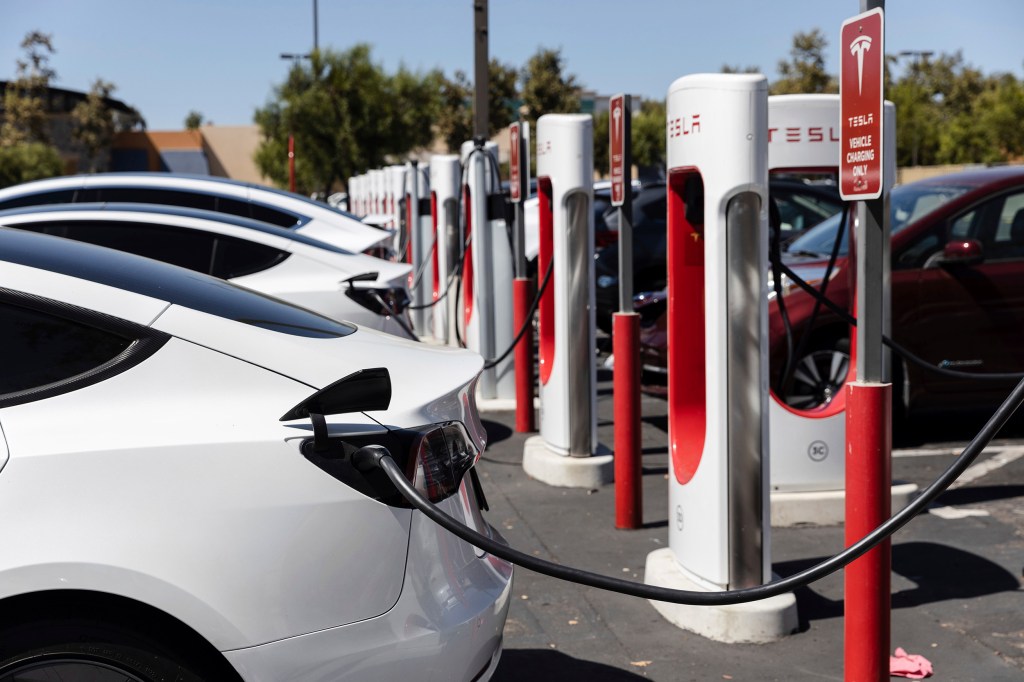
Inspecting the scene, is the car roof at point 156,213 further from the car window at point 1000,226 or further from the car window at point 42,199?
the car window at point 1000,226

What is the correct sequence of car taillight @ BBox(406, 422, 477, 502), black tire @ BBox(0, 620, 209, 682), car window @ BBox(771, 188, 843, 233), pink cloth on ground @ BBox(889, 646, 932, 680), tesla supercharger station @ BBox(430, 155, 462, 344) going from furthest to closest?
car window @ BBox(771, 188, 843, 233) → tesla supercharger station @ BBox(430, 155, 462, 344) → pink cloth on ground @ BBox(889, 646, 932, 680) → car taillight @ BBox(406, 422, 477, 502) → black tire @ BBox(0, 620, 209, 682)

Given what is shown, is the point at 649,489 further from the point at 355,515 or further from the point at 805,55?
the point at 805,55

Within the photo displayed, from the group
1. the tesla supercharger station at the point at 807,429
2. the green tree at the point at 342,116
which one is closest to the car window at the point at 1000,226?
the tesla supercharger station at the point at 807,429

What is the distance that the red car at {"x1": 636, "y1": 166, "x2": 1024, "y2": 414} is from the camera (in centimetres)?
756

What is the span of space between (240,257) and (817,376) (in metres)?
3.83

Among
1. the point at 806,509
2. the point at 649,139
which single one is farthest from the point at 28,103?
the point at 806,509

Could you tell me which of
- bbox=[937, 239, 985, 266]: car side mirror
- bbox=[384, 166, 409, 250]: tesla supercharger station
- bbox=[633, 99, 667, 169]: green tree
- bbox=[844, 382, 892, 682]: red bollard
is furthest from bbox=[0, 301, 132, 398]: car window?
bbox=[633, 99, 667, 169]: green tree

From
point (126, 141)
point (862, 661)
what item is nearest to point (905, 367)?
point (862, 661)

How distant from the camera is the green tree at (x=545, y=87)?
168ft

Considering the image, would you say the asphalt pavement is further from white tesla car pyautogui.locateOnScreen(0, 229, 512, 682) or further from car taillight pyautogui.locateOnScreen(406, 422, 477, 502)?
white tesla car pyautogui.locateOnScreen(0, 229, 512, 682)

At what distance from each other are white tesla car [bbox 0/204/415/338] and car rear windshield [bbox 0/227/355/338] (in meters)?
3.70

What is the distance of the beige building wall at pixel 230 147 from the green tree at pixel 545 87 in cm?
2871

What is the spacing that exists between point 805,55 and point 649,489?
195 ft

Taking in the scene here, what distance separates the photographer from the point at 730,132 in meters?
4.56
